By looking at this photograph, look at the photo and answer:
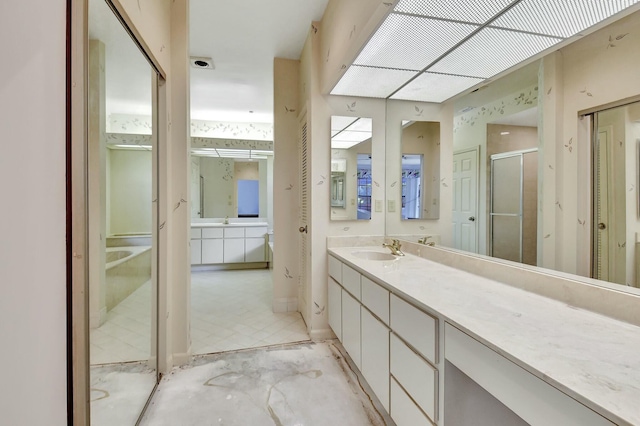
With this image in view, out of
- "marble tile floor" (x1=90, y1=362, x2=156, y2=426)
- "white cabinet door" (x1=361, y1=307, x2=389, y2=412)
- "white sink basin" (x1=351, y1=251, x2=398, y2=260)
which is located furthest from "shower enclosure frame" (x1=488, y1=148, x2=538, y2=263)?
"marble tile floor" (x1=90, y1=362, x2=156, y2=426)

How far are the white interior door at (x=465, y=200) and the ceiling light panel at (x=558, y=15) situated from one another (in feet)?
1.97

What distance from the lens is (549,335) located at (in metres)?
0.87

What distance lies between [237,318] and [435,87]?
9.15ft

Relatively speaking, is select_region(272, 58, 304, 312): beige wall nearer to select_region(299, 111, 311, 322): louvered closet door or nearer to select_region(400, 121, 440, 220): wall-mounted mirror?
select_region(299, 111, 311, 322): louvered closet door

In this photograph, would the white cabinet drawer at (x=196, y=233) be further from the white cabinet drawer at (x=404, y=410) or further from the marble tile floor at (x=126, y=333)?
the white cabinet drawer at (x=404, y=410)

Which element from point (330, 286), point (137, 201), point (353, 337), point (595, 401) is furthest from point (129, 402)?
point (595, 401)

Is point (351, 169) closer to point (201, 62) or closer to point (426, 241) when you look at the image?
point (426, 241)

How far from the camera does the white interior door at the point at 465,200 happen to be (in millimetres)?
1656

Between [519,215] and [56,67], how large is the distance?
5.94 feet

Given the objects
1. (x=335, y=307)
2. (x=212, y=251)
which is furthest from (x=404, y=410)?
(x=212, y=251)

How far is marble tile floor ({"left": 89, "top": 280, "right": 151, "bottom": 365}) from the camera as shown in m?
1.09

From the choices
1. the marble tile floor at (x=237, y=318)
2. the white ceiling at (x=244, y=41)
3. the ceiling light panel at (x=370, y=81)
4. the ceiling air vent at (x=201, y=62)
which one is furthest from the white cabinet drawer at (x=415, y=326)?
the ceiling air vent at (x=201, y=62)

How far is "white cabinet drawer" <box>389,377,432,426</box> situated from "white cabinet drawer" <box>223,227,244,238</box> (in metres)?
4.16

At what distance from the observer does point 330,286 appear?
2.46 meters
